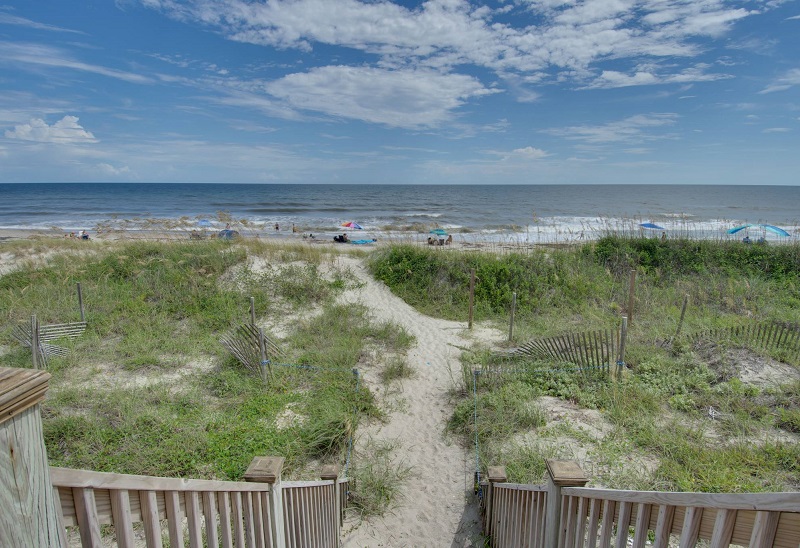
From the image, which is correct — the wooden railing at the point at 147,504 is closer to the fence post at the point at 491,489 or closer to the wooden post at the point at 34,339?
the fence post at the point at 491,489

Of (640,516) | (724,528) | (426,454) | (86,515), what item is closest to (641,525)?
(640,516)

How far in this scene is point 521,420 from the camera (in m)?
5.80

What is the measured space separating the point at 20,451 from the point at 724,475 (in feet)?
18.9

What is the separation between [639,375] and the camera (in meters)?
7.01

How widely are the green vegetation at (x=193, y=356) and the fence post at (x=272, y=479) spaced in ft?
8.66

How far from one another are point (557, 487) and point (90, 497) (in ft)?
7.17

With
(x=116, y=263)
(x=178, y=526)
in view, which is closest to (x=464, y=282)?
(x=116, y=263)

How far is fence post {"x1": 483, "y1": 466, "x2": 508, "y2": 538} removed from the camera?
3.93m

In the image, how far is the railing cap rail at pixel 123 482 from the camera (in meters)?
1.15

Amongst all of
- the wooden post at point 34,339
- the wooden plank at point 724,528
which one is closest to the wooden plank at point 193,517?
the wooden plank at point 724,528

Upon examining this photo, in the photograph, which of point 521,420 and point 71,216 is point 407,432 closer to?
point 521,420

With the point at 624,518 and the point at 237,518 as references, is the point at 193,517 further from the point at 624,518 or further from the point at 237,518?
the point at 624,518

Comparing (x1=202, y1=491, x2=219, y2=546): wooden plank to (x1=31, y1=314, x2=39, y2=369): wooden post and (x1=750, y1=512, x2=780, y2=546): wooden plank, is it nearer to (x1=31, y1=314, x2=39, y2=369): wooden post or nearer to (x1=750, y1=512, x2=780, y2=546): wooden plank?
(x1=750, y1=512, x2=780, y2=546): wooden plank

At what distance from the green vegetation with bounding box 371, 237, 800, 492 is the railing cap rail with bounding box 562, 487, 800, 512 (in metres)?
3.09
